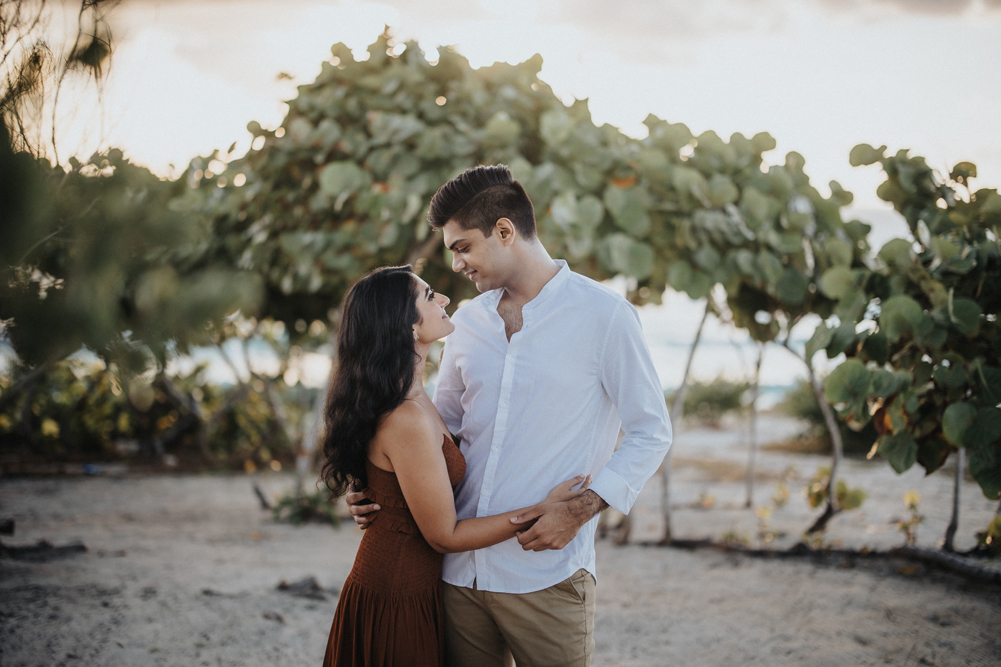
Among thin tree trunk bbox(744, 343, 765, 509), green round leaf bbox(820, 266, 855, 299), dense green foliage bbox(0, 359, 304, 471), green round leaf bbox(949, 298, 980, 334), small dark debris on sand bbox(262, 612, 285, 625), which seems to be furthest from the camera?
dense green foliage bbox(0, 359, 304, 471)

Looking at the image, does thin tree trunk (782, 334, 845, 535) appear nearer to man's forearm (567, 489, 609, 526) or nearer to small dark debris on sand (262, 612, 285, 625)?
man's forearm (567, 489, 609, 526)

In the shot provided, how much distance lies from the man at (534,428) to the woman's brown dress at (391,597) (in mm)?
71

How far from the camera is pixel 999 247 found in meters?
2.58

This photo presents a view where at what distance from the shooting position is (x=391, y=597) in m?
1.63

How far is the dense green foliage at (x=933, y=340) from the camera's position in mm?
2514

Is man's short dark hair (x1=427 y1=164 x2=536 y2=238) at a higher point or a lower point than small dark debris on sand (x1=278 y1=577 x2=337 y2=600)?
higher

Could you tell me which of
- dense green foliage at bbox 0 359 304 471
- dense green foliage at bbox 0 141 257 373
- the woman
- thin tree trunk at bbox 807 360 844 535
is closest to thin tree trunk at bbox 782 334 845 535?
thin tree trunk at bbox 807 360 844 535

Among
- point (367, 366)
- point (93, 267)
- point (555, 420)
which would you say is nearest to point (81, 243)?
point (93, 267)

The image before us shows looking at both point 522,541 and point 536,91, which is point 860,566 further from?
point 536,91

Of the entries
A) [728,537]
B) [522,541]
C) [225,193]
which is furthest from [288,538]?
[522,541]

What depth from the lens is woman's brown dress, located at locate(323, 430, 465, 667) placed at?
1.62 meters

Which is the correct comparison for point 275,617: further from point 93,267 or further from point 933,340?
point 933,340

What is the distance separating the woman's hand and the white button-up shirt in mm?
42

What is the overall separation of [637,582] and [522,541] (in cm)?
235
